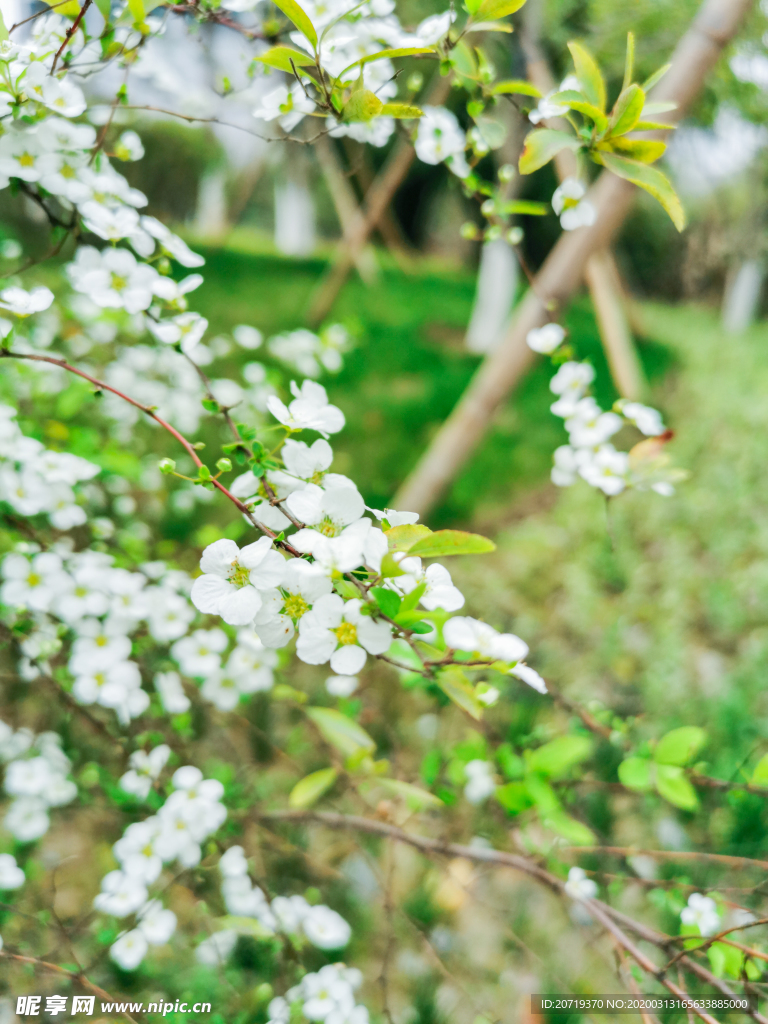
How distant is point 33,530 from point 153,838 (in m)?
0.56

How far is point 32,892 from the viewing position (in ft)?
4.13

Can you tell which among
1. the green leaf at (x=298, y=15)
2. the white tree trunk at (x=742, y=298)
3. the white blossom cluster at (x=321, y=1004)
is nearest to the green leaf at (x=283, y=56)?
the green leaf at (x=298, y=15)

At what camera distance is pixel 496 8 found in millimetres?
636

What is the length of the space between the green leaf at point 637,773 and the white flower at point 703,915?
6.1 inches

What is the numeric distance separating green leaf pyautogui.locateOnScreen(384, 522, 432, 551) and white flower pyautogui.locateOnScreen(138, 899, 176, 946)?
0.78m

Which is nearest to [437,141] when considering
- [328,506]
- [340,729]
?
[328,506]

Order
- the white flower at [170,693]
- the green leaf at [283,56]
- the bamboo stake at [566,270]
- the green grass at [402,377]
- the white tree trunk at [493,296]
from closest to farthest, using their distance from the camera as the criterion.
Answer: the green leaf at [283,56], the white flower at [170,693], the bamboo stake at [566,270], the green grass at [402,377], the white tree trunk at [493,296]

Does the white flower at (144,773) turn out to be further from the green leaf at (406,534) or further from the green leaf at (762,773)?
the green leaf at (762,773)

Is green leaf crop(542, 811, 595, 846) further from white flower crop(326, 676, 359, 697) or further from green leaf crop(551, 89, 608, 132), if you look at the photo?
green leaf crop(551, 89, 608, 132)

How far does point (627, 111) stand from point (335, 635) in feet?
2.01

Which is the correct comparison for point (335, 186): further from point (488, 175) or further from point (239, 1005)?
point (239, 1005)

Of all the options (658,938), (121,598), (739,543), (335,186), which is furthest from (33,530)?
(335,186)

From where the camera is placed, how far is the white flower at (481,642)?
0.54 m

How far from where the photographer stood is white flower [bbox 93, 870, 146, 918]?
0.89 metres
